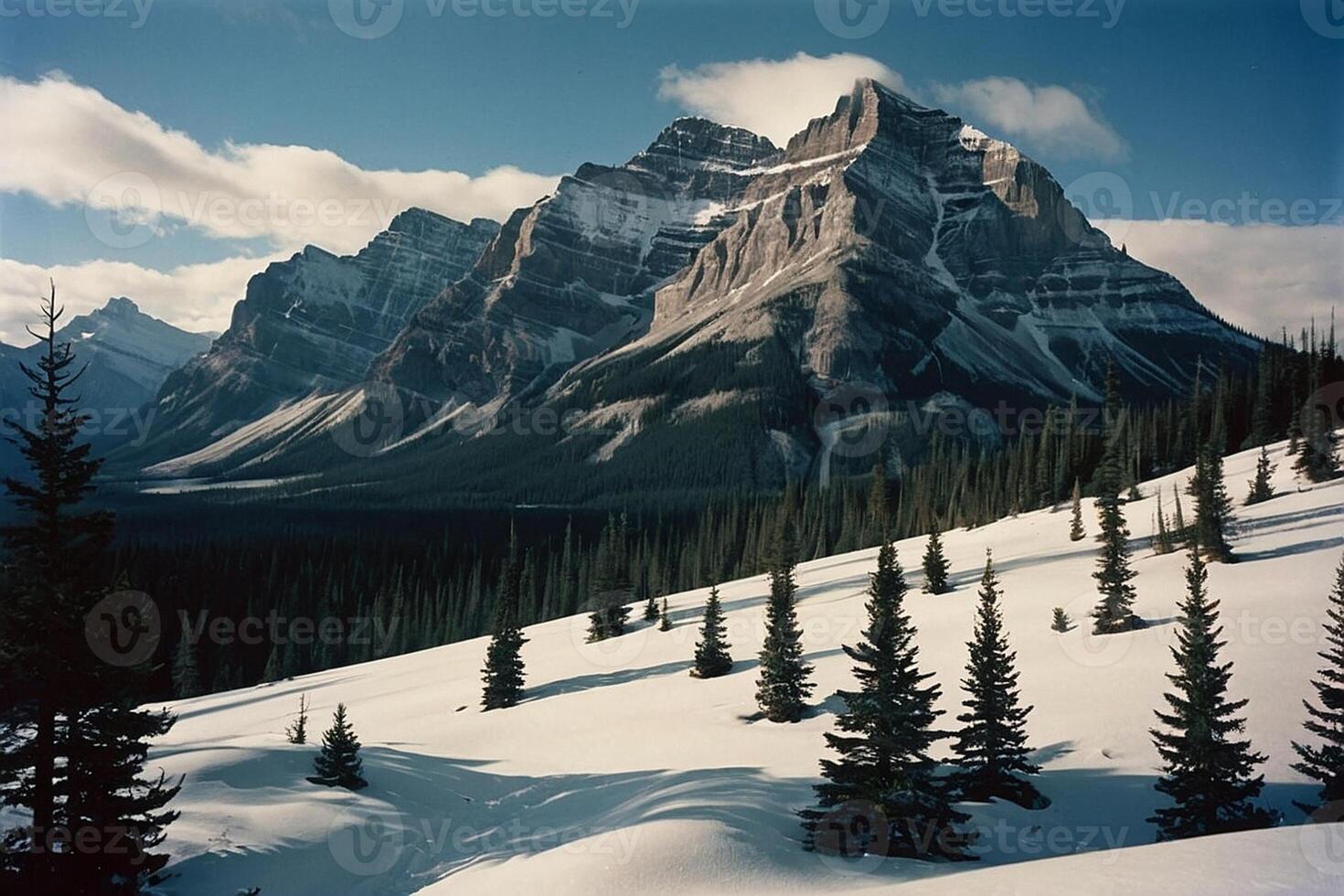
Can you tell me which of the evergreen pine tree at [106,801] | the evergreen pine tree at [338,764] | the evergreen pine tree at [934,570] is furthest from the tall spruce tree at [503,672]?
the evergreen pine tree at [106,801]

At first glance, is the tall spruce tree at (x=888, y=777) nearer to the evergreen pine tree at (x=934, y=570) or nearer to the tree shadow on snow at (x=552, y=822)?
the tree shadow on snow at (x=552, y=822)

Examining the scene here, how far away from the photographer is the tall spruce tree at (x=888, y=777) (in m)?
19.9

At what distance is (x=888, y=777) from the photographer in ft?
69.9

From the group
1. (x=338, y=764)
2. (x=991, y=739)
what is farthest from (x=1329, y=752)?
(x=338, y=764)

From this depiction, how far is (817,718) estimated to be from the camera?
35188 millimetres

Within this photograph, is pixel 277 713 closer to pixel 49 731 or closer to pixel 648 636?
pixel 648 636

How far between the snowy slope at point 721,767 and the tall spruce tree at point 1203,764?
1424mm

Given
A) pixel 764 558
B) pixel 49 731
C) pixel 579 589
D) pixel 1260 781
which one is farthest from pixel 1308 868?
pixel 579 589

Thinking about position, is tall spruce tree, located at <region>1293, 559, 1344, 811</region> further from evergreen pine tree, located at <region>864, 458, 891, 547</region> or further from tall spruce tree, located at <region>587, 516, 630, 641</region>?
evergreen pine tree, located at <region>864, 458, 891, 547</region>

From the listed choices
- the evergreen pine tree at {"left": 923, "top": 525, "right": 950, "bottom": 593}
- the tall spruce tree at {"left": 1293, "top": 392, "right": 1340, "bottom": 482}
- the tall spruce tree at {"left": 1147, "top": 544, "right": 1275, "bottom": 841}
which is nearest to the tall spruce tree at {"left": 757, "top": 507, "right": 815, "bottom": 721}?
the tall spruce tree at {"left": 1147, "top": 544, "right": 1275, "bottom": 841}

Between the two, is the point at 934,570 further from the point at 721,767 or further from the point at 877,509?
the point at 877,509

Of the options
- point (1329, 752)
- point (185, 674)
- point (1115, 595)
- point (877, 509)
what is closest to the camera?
point (1329, 752)

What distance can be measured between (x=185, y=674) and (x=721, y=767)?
66.3 meters

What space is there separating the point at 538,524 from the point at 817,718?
12841 cm
